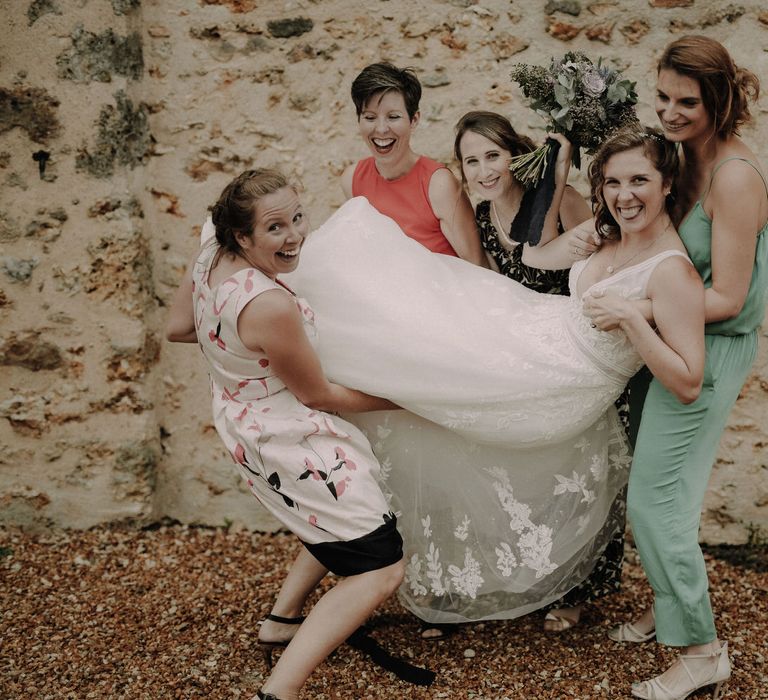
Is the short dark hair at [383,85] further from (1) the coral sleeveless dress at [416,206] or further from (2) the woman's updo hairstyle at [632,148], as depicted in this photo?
(2) the woman's updo hairstyle at [632,148]

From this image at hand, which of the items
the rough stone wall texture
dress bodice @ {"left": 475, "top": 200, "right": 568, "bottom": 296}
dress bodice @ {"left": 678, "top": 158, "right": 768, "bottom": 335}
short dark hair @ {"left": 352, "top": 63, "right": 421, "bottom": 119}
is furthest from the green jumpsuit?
the rough stone wall texture

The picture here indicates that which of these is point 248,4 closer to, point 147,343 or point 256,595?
point 147,343

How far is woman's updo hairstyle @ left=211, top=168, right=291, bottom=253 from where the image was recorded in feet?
8.08

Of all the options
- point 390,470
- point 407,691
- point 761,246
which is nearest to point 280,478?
point 390,470

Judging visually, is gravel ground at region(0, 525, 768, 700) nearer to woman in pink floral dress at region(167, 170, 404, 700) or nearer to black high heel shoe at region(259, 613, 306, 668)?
black high heel shoe at region(259, 613, 306, 668)

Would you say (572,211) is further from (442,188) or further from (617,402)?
(617,402)

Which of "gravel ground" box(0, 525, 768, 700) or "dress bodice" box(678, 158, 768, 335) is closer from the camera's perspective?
"dress bodice" box(678, 158, 768, 335)

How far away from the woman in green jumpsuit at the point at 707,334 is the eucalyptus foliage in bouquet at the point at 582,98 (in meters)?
0.21

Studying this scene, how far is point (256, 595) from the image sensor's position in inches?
148

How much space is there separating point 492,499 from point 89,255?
247 centimetres

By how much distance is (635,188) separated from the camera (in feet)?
8.46

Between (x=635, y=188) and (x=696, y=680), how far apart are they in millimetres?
1826

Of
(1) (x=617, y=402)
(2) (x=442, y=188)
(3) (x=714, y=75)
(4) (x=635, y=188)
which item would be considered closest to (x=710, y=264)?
(4) (x=635, y=188)

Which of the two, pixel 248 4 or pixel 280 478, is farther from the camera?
pixel 248 4
